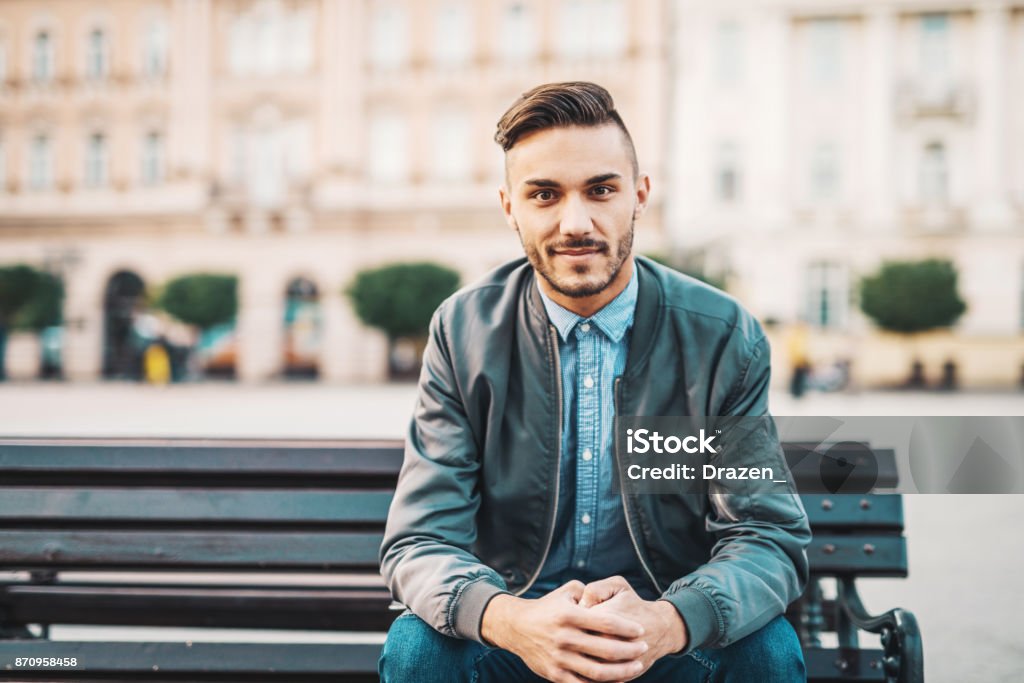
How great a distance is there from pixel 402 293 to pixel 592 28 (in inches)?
404

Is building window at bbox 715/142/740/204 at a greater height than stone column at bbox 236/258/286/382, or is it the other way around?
building window at bbox 715/142/740/204

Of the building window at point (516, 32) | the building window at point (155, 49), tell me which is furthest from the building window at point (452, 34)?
the building window at point (155, 49)

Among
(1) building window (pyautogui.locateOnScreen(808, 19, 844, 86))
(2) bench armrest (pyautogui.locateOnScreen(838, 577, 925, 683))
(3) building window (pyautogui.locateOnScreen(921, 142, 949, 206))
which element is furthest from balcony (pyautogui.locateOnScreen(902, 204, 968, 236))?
(2) bench armrest (pyautogui.locateOnScreen(838, 577, 925, 683))

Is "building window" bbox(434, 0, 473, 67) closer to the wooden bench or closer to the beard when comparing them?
the wooden bench

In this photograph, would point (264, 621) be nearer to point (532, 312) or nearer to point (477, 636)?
point (477, 636)

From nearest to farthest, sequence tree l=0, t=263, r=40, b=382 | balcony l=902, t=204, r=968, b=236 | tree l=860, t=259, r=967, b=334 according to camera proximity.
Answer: tree l=860, t=259, r=967, b=334
tree l=0, t=263, r=40, b=382
balcony l=902, t=204, r=968, b=236

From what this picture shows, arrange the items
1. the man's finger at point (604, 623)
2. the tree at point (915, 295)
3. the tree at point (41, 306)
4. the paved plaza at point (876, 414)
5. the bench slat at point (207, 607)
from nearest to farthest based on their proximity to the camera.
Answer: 1. the man's finger at point (604, 623)
2. the bench slat at point (207, 607)
3. the paved plaza at point (876, 414)
4. the tree at point (915, 295)
5. the tree at point (41, 306)

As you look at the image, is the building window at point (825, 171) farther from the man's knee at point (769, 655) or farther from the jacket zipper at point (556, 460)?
the man's knee at point (769, 655)

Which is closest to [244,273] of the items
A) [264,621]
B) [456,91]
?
[456,91]

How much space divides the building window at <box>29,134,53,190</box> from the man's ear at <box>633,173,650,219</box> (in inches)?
1246

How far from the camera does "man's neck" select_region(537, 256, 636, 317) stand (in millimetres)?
2010

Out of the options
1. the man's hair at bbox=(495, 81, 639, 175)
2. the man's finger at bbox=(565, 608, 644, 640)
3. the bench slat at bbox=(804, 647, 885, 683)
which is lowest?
the bench slat at bbox=(804, 647, 885, 683)

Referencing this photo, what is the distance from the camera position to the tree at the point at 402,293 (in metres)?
24.4

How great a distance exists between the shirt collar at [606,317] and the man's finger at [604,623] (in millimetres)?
681
